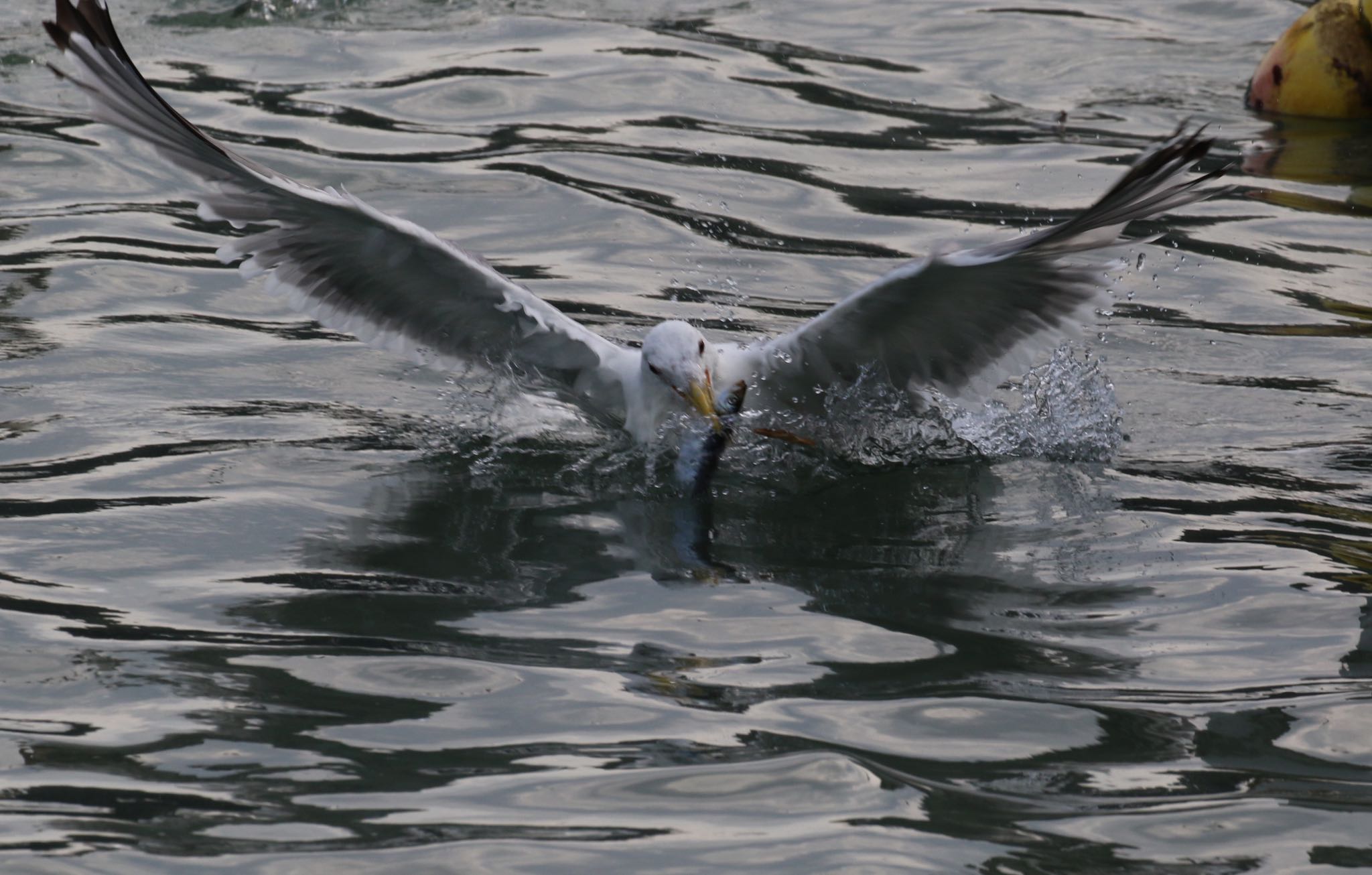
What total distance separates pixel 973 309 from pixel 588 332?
148cm

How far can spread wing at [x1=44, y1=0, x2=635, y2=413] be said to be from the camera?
6180 mm

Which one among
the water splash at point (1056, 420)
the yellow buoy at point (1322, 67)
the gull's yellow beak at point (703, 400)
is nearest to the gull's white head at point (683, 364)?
the gull's yellow beak at point (703, 400)

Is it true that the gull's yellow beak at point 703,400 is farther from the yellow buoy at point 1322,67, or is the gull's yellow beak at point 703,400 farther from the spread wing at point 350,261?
the yellow buoy at point 1322,67

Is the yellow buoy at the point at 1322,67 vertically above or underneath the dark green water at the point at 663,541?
above

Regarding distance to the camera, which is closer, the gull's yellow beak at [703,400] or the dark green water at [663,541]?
the dark green water at [663,541]

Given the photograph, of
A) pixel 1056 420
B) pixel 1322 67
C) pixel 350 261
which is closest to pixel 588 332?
pixel 350 261

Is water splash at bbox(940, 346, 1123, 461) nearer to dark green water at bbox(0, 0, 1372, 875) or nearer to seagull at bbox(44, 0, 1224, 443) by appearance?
dark green water at bbox(0, 0, 1372, 875)

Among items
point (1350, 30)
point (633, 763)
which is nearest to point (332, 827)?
point (633, 763)

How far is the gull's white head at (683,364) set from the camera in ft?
21.0

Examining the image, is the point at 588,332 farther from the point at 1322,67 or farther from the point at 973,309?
the point at 1322,67

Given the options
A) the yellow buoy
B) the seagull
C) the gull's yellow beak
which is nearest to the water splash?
the seagull

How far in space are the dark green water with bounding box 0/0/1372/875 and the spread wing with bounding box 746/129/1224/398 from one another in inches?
16.3

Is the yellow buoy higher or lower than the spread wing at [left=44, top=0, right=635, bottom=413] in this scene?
higher

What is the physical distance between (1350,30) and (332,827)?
9.00 m
